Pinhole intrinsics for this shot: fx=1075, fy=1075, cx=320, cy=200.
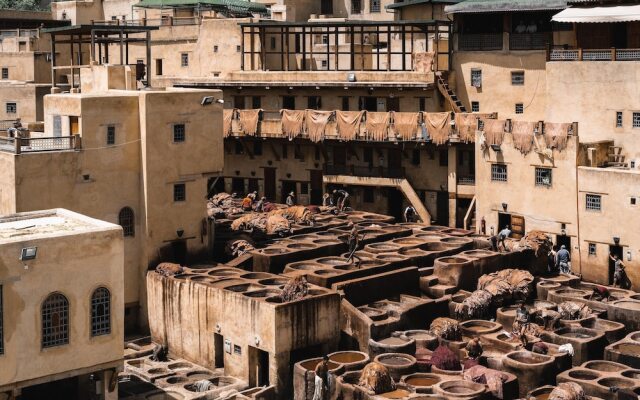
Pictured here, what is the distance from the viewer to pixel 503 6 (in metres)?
67.1

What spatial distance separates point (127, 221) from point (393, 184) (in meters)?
21.2

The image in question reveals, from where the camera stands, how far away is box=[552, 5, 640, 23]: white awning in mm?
59594

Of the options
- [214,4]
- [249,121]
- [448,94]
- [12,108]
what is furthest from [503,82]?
[12,108]

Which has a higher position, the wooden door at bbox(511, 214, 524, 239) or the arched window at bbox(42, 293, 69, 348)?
the wooden door at bbox(511, 214, 524, 239)

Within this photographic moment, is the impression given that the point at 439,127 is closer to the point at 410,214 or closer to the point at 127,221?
the point at 410,214

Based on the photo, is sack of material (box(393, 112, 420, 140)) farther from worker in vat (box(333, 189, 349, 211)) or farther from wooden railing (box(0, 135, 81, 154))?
wooden railing (box(0, 135, 81, 154))

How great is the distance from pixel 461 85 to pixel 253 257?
2264 centimetres

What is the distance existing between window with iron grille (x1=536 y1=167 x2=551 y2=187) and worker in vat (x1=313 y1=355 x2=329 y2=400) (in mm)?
21437

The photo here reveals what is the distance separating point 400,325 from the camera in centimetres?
4844

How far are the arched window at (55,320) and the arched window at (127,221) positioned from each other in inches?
538

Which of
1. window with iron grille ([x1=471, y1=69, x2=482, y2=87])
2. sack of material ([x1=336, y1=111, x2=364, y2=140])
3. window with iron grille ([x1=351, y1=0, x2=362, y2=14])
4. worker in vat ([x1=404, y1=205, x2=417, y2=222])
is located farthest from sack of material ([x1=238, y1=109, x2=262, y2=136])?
window with iron grille ([x1=351, y1=0, x2=362, y2=14])

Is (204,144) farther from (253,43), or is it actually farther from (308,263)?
(253,43)

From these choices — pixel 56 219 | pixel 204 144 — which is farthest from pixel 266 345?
pixel 204 144

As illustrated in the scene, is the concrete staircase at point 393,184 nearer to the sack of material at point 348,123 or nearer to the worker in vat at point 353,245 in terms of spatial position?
the sack of material at point 348,123
